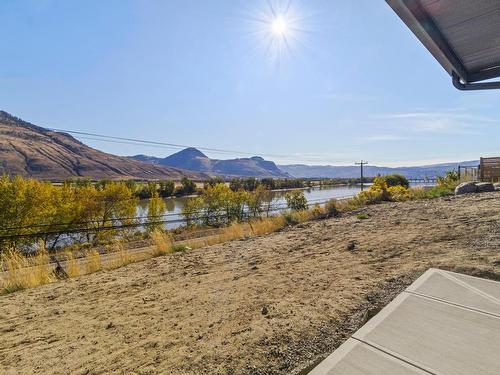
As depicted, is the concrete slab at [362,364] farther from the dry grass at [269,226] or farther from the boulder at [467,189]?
the boulder at [467,189]

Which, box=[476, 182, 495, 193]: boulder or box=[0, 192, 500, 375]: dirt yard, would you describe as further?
box=[476, 182, 495, 193]: boulder

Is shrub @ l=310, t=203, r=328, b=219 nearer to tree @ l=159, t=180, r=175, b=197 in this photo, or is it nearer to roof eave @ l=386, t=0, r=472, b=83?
roof eave @ l=386, t=0, r=472, b=83

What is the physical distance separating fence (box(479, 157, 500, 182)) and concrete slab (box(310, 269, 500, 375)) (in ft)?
54.2

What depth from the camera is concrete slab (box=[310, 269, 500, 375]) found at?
6.91ft

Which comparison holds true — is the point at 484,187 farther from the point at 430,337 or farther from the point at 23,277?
the point at 23,277

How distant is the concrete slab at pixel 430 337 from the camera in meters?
2.11

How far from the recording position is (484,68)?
3090 millimetres

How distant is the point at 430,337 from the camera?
7.94 feet

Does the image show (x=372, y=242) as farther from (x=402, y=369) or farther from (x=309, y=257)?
(x=402, y=369)

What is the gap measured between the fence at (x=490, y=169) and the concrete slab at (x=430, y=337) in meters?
16.5

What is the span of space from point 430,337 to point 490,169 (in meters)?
18.1

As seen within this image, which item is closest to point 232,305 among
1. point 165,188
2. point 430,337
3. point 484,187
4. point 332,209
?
point 430,337

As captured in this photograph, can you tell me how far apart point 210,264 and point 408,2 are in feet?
18.0

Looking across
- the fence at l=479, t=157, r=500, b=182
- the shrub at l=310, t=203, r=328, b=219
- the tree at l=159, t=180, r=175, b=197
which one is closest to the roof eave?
the shrub at l=310, t=203, r=328, b=219
